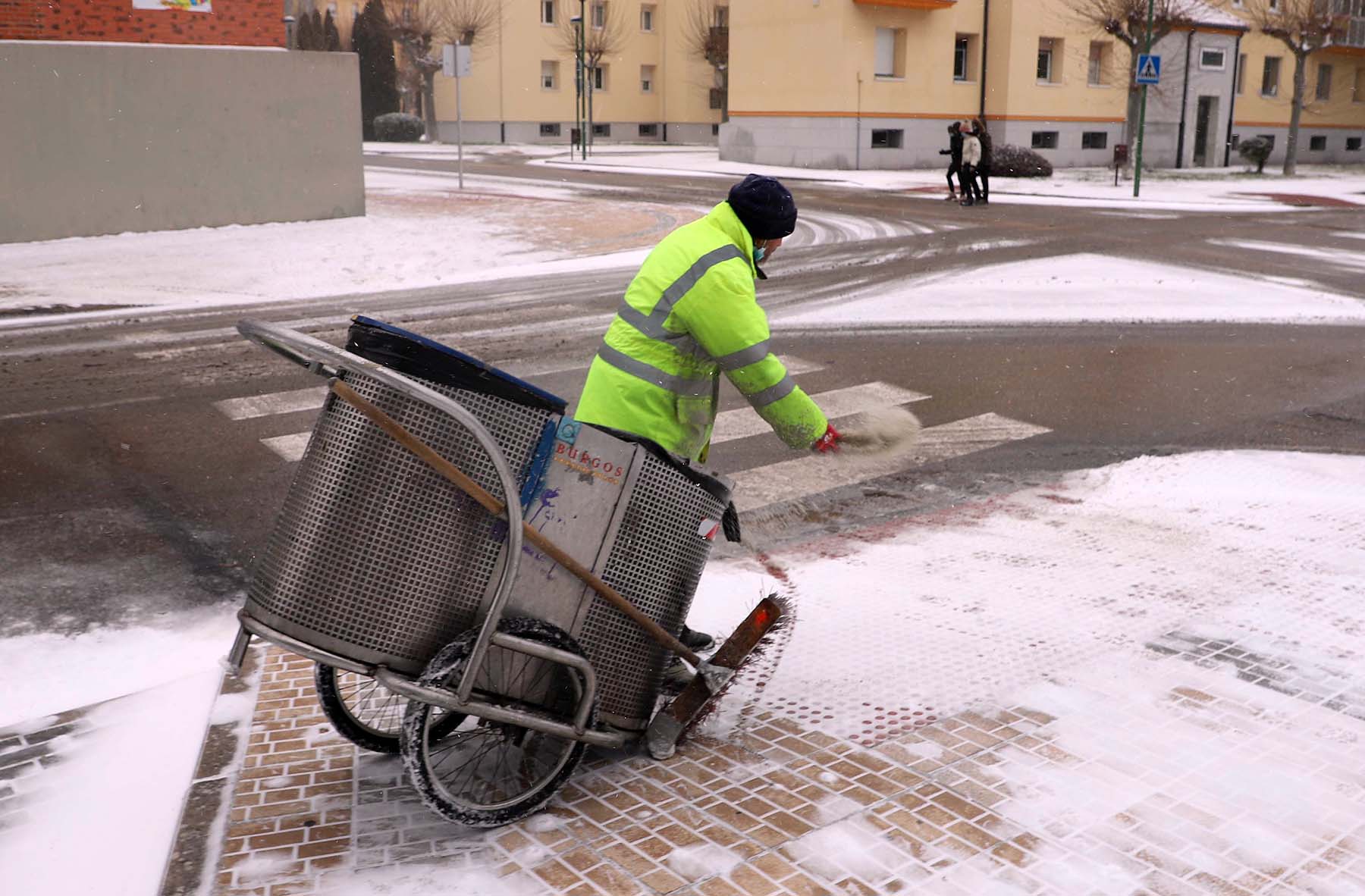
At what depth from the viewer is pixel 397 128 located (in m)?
53.0

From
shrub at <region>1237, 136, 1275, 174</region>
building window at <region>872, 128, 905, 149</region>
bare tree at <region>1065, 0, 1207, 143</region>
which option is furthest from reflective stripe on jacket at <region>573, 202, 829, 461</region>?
shrub at <region>1237, 136, 1275, 174</region>

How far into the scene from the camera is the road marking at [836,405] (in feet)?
25.9

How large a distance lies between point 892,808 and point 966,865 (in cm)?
32

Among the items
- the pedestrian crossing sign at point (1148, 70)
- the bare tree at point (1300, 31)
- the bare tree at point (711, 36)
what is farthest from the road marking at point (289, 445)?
the bare tree at point (711, 36)

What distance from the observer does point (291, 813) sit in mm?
3463

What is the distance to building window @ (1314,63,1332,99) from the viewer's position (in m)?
47.2

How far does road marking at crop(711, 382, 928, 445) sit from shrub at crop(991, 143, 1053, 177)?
1020 inches

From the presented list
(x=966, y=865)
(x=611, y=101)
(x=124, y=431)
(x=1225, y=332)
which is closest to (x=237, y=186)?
(x=124, y=431)

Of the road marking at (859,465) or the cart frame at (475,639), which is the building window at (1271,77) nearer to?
the road marking at (859,465)

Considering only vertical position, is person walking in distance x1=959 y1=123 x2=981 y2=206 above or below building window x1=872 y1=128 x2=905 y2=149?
below

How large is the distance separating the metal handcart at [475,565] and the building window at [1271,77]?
161 feet

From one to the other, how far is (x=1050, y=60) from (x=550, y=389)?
3643 cm

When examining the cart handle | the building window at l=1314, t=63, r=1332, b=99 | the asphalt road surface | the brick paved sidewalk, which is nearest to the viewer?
the cart handle

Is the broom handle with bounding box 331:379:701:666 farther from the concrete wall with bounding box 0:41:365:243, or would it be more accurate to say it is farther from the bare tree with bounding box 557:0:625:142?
the bare tree with bounding box 557:0:625:142
